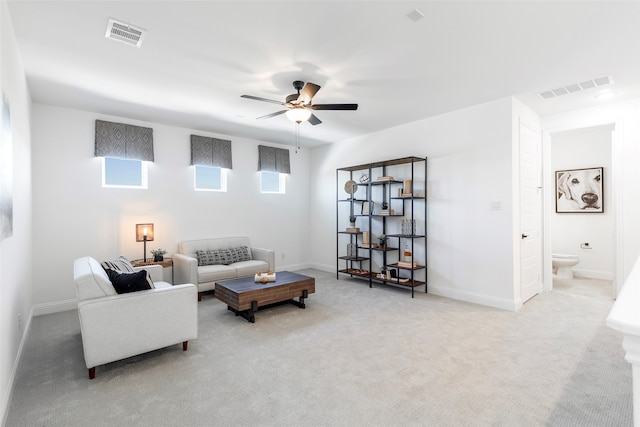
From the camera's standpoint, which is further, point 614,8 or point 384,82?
point 384,82

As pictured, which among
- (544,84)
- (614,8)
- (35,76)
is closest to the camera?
(614,8)

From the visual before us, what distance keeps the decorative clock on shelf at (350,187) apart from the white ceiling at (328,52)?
64.9 inches

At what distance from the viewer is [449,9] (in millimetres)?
2307

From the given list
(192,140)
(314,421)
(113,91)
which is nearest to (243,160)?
(192,140)

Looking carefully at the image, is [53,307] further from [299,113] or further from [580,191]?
[580,191]

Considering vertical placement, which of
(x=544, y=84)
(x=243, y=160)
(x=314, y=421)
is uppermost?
(x=544, y=84)

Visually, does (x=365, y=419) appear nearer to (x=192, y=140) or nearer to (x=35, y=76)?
(x=35, y=76)

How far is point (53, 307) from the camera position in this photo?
4266mm

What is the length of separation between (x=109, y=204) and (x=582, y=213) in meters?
7.99

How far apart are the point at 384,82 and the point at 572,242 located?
5145mm

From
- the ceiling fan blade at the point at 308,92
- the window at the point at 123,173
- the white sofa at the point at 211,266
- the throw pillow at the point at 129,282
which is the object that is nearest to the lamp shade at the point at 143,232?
the white sofa at the point at 211,266

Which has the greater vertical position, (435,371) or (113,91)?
(113,91)

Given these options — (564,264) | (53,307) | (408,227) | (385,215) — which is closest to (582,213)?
(564,264)

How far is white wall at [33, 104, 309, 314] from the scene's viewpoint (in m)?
4.27
